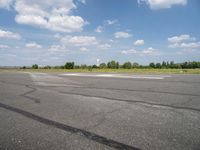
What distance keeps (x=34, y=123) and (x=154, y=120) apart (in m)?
2.65

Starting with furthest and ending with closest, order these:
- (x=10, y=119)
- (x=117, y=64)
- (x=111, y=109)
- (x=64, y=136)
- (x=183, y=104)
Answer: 1. (x=117, y=64)
2. (x=183, y=104)
3. (x=111, y=109)
4. (x=10, y=119)
5. (x=64, y=136)

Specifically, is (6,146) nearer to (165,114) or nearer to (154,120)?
(154,120)

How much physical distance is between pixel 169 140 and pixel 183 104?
3.10 meters

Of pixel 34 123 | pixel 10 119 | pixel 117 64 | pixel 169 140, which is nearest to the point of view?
pixel 169 140

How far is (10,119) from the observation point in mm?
4570

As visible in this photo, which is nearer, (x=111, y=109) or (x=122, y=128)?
(x=122, y=128)

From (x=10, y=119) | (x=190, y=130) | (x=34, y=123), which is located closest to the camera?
(x=190, y=130)

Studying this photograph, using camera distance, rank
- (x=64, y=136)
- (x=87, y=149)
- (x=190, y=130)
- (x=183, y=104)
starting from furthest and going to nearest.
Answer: (x=183, y=104)
(x=190, y=130)
(x=64, y=136)
(x=87, y=149)

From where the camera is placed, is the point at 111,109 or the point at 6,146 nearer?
the point at 6,146

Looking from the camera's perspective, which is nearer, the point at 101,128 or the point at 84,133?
the point at 84,133

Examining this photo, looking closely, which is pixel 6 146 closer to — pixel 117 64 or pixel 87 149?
pixel 87 149

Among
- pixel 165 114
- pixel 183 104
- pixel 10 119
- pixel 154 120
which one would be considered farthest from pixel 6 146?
pixel 183 104

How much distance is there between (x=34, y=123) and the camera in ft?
13.9

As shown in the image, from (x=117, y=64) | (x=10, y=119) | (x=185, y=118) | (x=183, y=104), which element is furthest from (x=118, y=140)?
(x=117, y=64)
